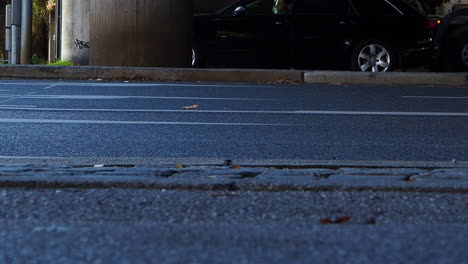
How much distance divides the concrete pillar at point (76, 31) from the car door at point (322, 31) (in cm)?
485

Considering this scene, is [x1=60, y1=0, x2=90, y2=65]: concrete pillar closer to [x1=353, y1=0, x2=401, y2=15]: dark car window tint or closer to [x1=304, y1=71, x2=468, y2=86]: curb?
[x1=353, y1=0, x2=401, y2=15]: dark car window tint

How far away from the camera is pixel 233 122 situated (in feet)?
24.2

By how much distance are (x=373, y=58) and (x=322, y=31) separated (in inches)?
35.0

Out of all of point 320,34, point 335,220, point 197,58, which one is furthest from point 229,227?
point 197,58

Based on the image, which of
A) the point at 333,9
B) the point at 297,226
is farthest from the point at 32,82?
the point at 297,226

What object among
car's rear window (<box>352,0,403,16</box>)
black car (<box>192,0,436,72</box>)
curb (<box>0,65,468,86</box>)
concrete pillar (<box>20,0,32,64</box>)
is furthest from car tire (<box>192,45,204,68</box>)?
concrete pillar (<box>20,0,32,64</box>)

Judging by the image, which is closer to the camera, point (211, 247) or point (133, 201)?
point (211, 247)

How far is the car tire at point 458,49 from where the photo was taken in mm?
14695

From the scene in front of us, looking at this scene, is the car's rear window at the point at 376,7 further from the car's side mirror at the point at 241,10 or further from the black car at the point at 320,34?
the car's side mirror at the point at 241,10

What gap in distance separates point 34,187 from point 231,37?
995cm

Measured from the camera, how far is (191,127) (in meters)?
6.97

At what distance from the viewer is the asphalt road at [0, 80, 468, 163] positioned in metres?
5.76

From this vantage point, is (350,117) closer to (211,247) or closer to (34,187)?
(34,187)

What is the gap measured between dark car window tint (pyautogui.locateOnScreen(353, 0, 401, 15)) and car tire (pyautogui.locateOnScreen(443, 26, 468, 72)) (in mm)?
1582
